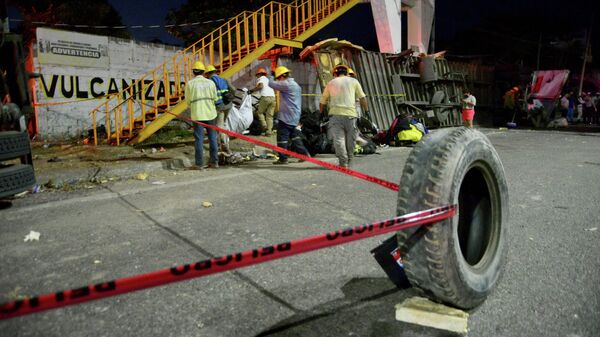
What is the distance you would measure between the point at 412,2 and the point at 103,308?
736 inches

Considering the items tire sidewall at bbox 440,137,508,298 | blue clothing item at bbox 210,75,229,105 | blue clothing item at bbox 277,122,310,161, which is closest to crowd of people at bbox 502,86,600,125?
blue clothing item at bbox 277,122,310,161

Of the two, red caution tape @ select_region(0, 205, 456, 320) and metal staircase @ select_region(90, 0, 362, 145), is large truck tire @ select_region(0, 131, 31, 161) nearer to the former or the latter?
red caution tape @ select_region(0, 205, 456, 320)

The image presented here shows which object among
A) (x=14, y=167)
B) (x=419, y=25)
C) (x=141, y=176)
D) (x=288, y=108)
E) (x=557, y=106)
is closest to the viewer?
(x=14, y=167)

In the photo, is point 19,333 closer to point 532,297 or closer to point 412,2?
point 532,297

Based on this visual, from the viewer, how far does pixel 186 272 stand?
1.18 meters

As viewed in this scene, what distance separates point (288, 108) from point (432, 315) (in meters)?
5.92

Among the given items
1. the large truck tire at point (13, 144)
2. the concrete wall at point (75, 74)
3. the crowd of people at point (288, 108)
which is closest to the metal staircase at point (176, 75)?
the concrete wall at point (75, 74)

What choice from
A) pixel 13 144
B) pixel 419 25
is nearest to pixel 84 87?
pixel 13 144

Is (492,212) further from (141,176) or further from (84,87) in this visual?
(84,87)

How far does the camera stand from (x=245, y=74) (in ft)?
43.5

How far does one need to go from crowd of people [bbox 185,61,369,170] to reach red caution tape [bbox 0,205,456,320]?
525 centimetres

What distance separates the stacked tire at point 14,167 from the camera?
11.3 feet

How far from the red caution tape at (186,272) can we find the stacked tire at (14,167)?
3.00m

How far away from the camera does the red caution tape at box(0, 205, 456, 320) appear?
988mm
